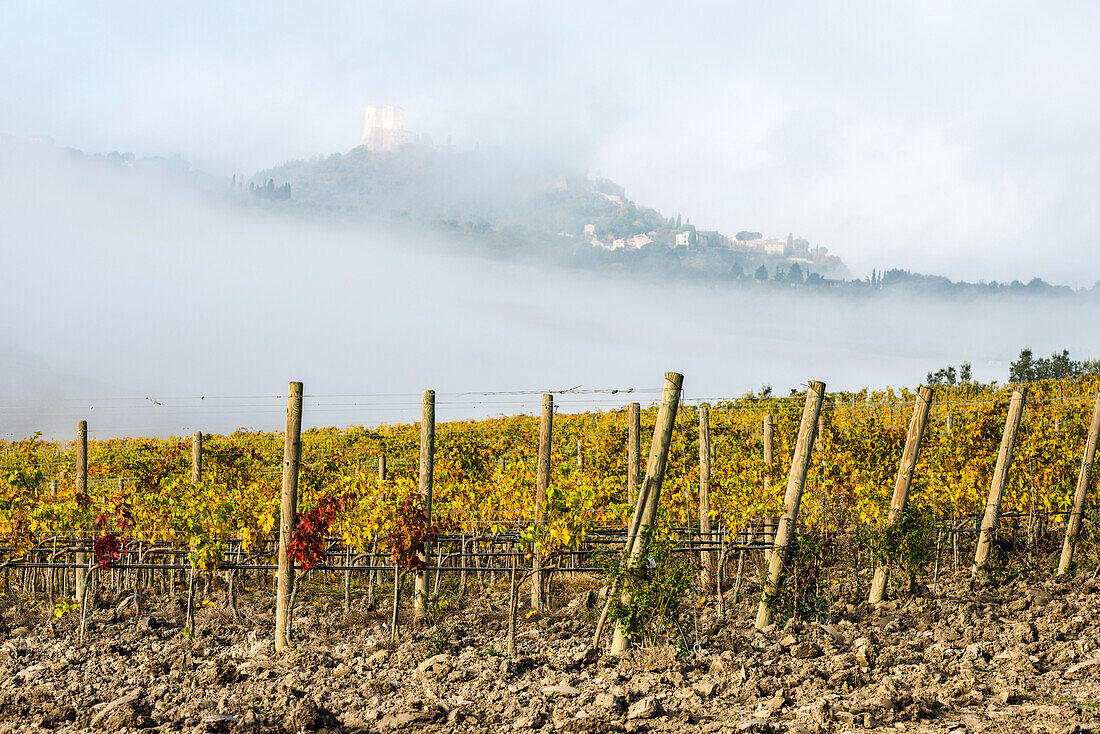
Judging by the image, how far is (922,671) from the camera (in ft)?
21.8

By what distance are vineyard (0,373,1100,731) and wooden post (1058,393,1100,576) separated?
1.3 inches

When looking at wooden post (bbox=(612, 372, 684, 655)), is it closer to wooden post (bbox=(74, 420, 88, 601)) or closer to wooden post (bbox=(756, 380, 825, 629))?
wooden post (bbox=(756, 380, 825, 629))

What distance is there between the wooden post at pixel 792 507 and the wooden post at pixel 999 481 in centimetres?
365

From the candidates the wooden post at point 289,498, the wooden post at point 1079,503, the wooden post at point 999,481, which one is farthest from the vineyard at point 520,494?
the wooden post at point 999,481

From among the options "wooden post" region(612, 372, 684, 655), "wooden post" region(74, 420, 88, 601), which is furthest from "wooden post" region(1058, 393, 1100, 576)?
"wooden post" region(74, 420, 88, 601)

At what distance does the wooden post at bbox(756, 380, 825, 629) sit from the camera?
317 inches

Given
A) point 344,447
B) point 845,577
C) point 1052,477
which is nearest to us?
point 845,577

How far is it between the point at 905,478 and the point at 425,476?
512cm

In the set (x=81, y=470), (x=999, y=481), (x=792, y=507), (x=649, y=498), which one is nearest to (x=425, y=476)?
(x=649, y=498)

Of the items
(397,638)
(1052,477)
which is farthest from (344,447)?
(1052,477)

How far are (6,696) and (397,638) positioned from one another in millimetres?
3029

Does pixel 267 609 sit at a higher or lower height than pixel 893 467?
lower

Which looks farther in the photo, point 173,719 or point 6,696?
point 6,696

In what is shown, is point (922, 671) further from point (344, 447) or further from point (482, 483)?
point (344, 447)
